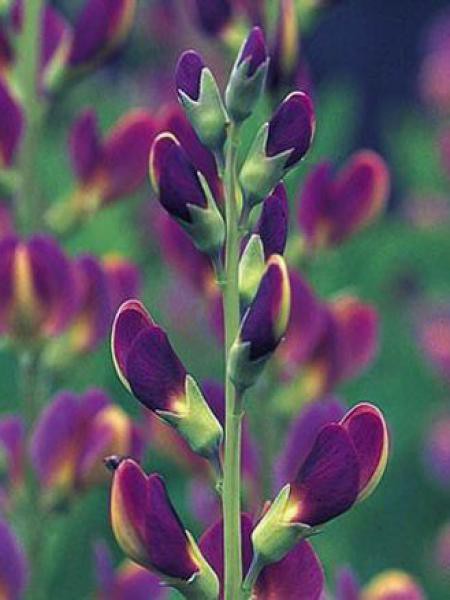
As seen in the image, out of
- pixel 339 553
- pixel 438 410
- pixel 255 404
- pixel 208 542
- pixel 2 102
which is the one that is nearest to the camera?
pixel 208 542

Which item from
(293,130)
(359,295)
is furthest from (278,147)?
(359,295)

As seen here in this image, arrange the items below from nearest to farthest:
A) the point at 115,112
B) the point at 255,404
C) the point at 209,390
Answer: the point at 209,390 → the point at 255,404 → the point at 115,112

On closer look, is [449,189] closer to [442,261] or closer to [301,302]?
[442,261]

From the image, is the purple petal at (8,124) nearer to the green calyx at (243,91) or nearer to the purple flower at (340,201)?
the purple flower at (340,201)

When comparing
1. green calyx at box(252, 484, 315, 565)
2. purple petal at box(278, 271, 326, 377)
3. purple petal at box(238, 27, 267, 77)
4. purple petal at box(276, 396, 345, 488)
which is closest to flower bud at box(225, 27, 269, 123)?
purple petal at box(238, 27, 267, 77)

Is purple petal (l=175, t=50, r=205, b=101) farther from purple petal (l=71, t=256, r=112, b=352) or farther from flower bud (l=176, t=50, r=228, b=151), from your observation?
purple petal (l=71, t=256, r=112, b=352)

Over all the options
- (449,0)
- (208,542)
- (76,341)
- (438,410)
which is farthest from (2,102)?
(449,0)

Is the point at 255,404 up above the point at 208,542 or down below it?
below

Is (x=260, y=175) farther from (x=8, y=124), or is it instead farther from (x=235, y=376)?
(x=8, y=124)
